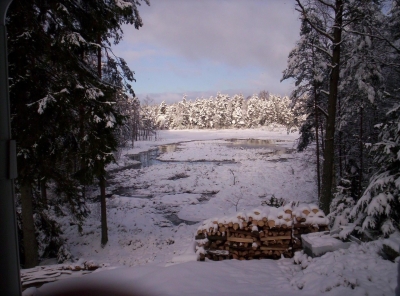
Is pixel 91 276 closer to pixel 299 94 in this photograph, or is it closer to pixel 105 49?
pixel 105 49

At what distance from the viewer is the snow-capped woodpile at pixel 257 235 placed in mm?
6230

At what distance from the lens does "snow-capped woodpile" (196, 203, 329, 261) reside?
6.23 metres

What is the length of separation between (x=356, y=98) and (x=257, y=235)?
25.3ft

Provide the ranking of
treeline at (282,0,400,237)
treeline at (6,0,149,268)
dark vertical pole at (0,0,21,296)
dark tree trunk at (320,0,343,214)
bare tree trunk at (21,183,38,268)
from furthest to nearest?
dark tree trunk at (320,0,343,214) → bare tree trunk at (21,183,38,268) → treeline at (6,0,149,268) → treeline at (282,0,400,237) → dark vertical pole at (0,0,21,296)

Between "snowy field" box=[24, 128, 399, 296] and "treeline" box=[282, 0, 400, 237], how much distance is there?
0.92m

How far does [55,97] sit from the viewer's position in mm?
5766

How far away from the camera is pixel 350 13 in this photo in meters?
8.09

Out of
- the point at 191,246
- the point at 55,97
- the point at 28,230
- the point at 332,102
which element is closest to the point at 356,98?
the point at 332,102

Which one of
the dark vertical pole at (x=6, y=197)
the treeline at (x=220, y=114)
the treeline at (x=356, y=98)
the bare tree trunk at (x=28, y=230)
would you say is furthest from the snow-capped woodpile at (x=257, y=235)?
the treeline at (x=220, y=114)

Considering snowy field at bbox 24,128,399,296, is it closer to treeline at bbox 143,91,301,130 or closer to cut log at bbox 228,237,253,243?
cut log at bbox 228,237,253,243

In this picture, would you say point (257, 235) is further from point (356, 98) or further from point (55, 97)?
point (356, 98)

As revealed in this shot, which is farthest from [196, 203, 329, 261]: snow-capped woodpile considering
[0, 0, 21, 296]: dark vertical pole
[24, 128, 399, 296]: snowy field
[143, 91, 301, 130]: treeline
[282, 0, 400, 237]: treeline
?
[143, 91, 301, 130]: treeline

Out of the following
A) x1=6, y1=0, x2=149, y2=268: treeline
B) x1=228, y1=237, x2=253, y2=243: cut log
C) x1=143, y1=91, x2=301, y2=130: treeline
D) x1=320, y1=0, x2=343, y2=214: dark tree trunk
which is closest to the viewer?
x1=6, y1=0, x2=149, y2=268: treeline

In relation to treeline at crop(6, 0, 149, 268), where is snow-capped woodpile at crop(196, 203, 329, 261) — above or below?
below
